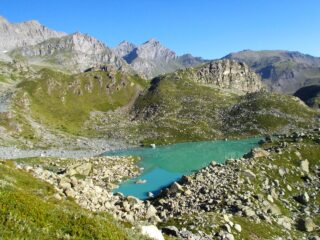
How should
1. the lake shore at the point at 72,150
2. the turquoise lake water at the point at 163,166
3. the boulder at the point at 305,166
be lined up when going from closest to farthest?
1. the boulder at the point at 305,166
2. the turquoise lake water at the point at 163,166
3. the lake shore at the point at 72,150

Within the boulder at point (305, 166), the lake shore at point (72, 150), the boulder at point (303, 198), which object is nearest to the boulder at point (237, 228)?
the boulder at point (303, 198)

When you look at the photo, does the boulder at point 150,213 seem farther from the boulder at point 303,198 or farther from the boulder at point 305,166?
the boulder at point 305,166

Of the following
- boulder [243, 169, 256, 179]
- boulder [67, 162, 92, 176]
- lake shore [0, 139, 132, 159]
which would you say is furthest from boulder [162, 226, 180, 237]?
lake shore [0, 139, 132, 159]

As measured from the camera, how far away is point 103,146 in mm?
136875

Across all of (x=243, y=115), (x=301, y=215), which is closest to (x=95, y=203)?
(x=301, y=215)

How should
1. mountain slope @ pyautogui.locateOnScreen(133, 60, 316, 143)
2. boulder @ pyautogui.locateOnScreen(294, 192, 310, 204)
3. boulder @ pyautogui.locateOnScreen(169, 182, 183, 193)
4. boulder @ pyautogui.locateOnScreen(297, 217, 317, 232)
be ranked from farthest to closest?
1. mountain slope @ pyautogui.locateOnScreen(133, 60, 316, 143)
2. boulder @ pyautogui.locateOnScreen(169, 182, 183, 193)
3. boulder @ pyautogui.locateOnScreen(294, 192, 310, 204)
4. boulder @ pyautogui.locateOnScreen(297, 217, 317, 232)

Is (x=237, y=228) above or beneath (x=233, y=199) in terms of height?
beneath

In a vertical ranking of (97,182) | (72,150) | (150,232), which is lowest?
(72,150)

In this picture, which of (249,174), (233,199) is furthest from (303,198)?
(233,199)

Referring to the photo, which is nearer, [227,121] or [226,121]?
[227,121]

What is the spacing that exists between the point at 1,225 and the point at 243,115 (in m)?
181

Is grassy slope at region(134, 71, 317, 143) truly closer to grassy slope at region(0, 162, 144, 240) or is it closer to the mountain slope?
the mountain slope

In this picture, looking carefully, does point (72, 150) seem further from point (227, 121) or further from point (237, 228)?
point (237, 228)

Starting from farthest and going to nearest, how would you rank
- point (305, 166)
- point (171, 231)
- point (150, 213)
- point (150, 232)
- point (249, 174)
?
1. point (305, 166)
2. point (249, 174)
3. point (150, 213)
4. point (171, 231)
5. point (150, 232)
